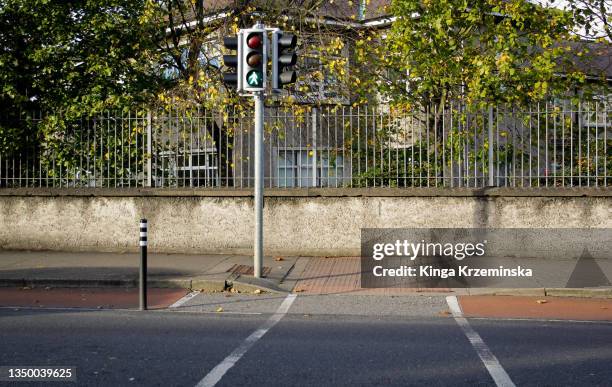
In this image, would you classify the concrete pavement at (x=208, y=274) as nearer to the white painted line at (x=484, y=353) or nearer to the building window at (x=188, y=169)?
the building window at (x=188, y=169)

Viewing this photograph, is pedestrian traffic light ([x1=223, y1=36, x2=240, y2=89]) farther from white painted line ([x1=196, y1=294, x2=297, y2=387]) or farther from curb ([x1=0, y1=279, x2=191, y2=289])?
white painted line ([x1=196, y1=294, x2=297, y2=387])

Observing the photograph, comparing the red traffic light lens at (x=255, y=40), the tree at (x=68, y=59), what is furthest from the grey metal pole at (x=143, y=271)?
the tree at (x=68, y=59)

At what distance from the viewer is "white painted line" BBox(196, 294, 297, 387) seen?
18.7ft

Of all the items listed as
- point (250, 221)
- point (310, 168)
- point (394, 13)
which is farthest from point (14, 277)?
point (394, 13)

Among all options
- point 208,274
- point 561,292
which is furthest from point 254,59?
point 561,292

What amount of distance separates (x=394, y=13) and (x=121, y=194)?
6.84 m

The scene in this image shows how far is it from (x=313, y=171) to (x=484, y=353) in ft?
25.8

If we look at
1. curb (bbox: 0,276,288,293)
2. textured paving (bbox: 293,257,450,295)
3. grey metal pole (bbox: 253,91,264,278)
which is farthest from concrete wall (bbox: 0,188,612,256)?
curb (bbox: 0,276,288,293)

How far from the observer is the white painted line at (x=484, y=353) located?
18.9ft

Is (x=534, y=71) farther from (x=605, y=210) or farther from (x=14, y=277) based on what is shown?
(x=14, y=277)

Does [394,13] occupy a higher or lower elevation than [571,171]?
higher

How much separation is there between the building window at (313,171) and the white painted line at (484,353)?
5128mm

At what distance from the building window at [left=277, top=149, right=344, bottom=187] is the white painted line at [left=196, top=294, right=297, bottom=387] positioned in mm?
4762

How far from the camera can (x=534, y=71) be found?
1444 cm
